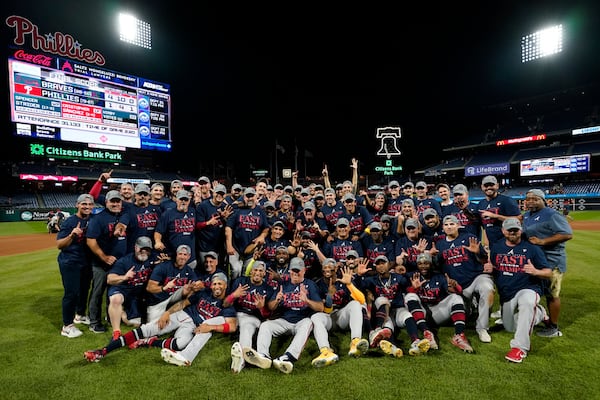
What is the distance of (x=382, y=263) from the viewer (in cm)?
527

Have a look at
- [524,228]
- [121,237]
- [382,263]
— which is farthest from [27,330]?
[524,228]

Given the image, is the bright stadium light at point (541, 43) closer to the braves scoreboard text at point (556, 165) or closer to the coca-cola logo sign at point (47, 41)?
the braves scoreboard text at point (556, 165)

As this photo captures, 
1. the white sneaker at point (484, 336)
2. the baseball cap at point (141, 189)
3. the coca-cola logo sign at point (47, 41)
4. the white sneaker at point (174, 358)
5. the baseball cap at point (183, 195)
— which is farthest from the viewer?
the coca-cola logo sign at point (47, 41)

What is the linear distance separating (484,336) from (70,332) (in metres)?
6.41

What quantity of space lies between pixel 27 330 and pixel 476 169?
4601 cm

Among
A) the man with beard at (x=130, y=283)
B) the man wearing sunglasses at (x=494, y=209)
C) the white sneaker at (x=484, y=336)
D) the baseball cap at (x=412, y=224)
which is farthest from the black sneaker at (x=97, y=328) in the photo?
the man wearing sunglasses at (x=494, y=209)

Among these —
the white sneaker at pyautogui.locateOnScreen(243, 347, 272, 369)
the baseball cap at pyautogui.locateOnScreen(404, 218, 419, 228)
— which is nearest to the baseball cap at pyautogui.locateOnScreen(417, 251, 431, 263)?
the baseball cap at pyautogui.locateOnScreen(404, 218, 419, 228)

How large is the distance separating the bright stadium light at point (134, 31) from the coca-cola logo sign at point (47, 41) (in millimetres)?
8464

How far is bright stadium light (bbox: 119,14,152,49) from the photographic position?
30.7 metres

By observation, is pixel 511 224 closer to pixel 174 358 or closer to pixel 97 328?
pixel 174 358

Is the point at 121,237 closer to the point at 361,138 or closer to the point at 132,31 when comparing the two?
the point at 132,31

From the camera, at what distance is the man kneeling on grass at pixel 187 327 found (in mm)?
4305

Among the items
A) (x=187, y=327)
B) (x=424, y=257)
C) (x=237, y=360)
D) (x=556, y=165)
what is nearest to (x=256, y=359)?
(x=237, y=360)

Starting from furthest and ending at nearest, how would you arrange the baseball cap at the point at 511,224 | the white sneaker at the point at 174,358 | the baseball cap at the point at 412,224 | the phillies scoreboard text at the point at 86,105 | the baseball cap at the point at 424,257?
the phillies scoreboard text at the point at 86,105, the baseball cap at the point at 412,224, the baseball cap at the point at 424,257, the baseball cap at the point at 511,224, the white sneaker at the point at 174,358
